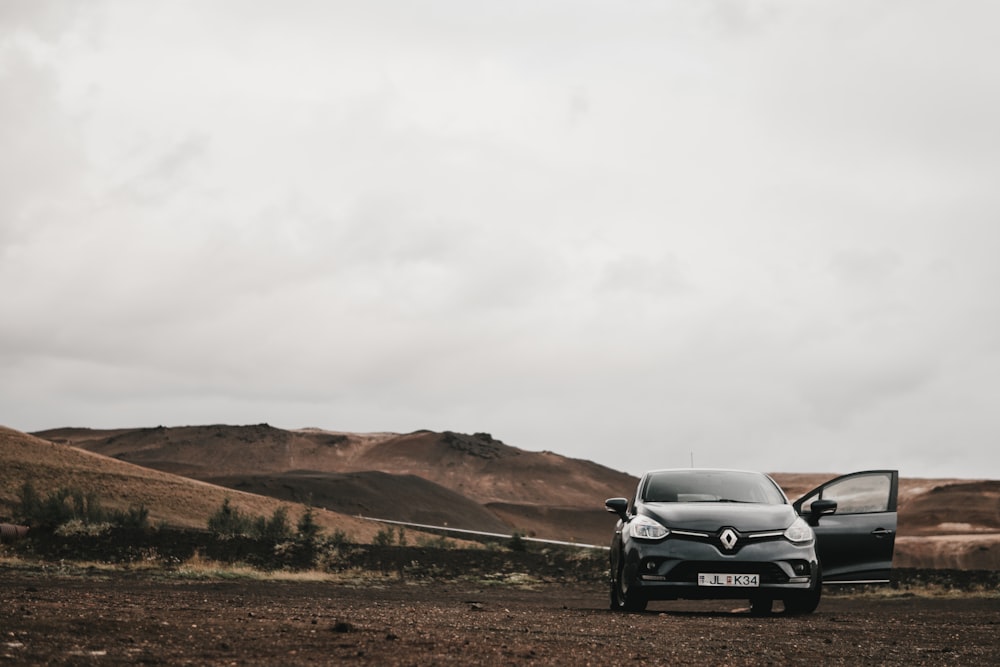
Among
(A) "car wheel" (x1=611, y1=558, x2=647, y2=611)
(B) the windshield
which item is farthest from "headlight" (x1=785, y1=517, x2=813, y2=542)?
(A) "car wheel" (x1=611, y1=558, x2=647, y2=611)

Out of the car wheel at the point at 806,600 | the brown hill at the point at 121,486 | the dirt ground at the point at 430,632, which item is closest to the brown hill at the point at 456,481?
the brown hill at the point at 121,486

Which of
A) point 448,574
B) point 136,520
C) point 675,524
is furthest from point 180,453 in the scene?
point 675,524

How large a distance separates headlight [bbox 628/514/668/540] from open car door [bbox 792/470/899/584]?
261cm

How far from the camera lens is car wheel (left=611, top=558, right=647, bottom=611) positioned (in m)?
15.5

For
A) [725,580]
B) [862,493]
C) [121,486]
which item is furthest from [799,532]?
[121,486]

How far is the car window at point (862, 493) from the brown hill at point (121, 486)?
36.0 metres

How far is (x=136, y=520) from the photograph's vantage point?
3741 cm

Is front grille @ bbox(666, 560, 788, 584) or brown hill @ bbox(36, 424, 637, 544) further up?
brown hill @ bbox(36, 424, 637, 544)

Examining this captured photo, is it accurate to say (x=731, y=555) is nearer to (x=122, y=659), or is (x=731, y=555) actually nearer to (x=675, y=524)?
(x=675, y=524)

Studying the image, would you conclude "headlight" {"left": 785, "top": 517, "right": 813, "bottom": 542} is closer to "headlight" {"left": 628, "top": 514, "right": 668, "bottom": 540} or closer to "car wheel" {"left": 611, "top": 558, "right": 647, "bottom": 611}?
"headlight" {"left": 628, "top": 514, "right": 668, "bottom": 540}

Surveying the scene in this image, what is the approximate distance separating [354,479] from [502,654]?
9108cm

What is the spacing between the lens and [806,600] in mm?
15906

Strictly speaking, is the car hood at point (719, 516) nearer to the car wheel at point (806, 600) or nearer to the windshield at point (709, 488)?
the windshield at point (709, 488)

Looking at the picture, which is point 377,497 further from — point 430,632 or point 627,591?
point 430,632
